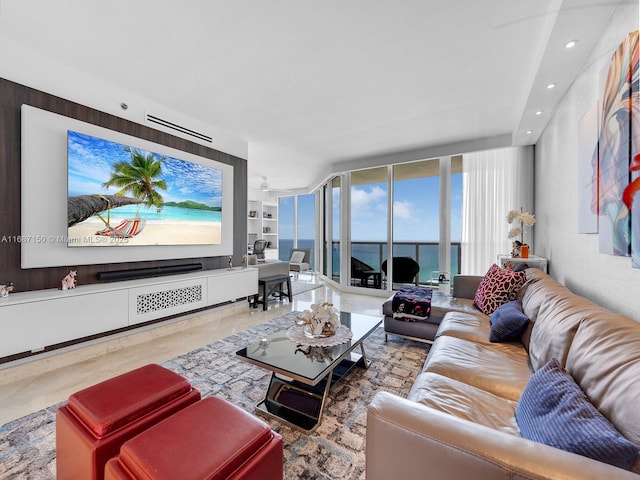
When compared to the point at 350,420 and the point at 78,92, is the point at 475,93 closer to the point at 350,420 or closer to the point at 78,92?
the point at 350,420

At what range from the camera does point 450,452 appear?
0.80 meters

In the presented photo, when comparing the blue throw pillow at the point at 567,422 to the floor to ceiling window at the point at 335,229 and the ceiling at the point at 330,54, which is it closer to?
the ceiling at the point at 330,54

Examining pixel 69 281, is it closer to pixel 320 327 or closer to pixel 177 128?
pixel 177 128

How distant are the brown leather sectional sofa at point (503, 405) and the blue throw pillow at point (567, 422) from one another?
5 cm

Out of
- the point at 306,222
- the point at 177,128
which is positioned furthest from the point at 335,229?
the point at 177,128

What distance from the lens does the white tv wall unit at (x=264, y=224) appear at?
8448mm

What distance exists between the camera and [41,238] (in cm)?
244

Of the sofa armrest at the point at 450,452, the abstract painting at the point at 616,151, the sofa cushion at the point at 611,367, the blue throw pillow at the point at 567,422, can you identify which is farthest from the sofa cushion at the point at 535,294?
the sofa armrest at the point at 450,452

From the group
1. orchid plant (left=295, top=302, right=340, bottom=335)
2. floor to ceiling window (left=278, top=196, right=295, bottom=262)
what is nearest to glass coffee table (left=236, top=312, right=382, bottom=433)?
orchid plant (left=295, top=302, right=340, bottom=335)

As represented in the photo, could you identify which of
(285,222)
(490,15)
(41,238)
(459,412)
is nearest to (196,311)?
(41,238)

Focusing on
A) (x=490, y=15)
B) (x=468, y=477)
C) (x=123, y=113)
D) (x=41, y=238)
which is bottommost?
(x=468, y=477)

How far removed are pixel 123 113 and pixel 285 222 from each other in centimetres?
627

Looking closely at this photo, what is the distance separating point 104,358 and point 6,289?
38.4 inches

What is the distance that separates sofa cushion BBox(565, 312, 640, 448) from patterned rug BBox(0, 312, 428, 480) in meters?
1.06
